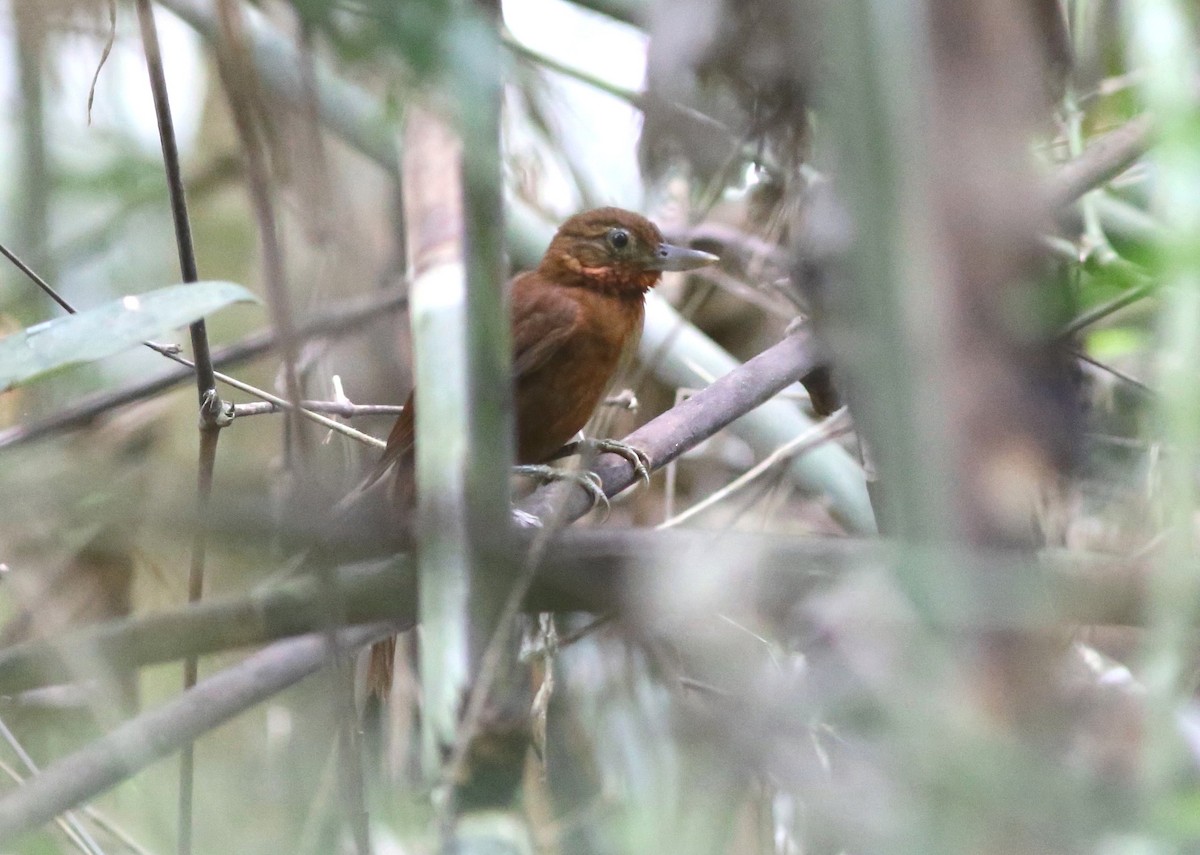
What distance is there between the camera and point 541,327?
305 centimetres

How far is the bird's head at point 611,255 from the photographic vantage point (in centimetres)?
307

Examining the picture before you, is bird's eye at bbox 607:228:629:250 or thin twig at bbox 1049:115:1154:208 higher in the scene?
thin twig at bbox 1049:115:1154:208

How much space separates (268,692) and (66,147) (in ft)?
5.41

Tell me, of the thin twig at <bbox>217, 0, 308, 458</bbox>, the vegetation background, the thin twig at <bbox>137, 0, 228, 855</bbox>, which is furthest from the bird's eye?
the thin twig at <bbox>217, 0, 308, 458</bbox>

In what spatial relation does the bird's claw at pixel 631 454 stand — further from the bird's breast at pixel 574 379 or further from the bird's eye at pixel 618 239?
the bird's eye at pixel 618 239

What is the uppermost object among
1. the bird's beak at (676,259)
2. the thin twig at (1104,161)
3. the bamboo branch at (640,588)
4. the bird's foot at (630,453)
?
the thin twig at (1104,161)

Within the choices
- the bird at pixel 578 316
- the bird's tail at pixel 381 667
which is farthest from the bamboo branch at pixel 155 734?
the bird at pixel 578 316

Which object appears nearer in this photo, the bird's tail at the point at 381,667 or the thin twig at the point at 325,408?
the thin twig at the point at 325,408

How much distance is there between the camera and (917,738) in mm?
572

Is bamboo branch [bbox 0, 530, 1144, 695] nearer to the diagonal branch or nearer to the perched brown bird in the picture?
the diagonal branch

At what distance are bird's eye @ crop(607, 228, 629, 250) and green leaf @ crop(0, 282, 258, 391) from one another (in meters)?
1.58

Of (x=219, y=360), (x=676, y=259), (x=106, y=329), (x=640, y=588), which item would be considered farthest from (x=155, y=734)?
(x=676, y=259)

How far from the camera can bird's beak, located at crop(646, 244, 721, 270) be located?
2.98 m

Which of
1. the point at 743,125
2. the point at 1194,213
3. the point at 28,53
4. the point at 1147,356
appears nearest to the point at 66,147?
the point at 28,53
